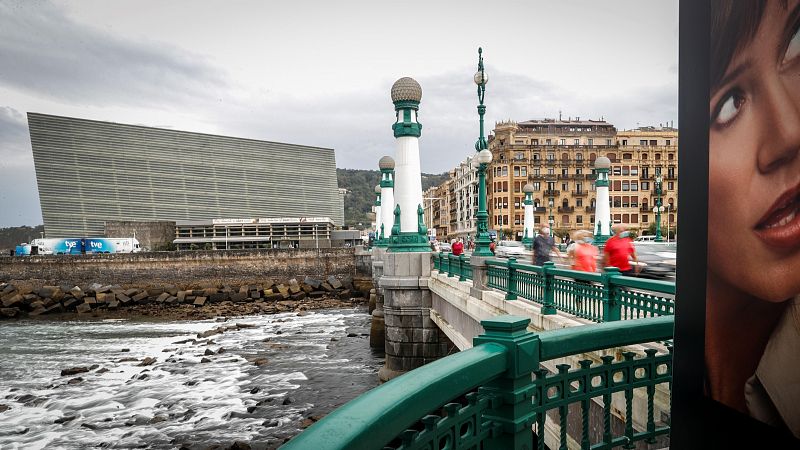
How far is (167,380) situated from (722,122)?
19.1m

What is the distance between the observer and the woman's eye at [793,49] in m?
1.45

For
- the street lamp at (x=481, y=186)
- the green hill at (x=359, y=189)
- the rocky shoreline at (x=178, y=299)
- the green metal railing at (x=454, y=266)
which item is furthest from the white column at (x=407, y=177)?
the green hill at (x=359, y=189)

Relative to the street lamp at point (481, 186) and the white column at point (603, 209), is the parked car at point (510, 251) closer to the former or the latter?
the white column at point (603, 209)

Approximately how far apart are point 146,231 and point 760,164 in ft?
271

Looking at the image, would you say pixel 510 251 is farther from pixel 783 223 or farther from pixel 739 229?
pixel 783 223

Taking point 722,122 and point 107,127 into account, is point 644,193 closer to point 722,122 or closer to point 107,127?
point 722,122

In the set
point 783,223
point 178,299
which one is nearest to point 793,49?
point 783,223

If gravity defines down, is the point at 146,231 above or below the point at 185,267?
above

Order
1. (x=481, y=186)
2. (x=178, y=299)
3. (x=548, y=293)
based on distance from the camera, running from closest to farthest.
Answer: (x=548, y=293) → (x=481, y=186) → (x=178, y=299)

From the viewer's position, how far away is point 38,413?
14688mm

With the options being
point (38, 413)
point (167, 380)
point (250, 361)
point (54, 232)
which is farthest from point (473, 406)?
point (54, 232)

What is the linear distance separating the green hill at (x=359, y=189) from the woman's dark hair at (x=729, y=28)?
143 meters

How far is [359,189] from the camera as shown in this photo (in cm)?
17750

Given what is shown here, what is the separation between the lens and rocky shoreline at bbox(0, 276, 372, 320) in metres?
35.2
